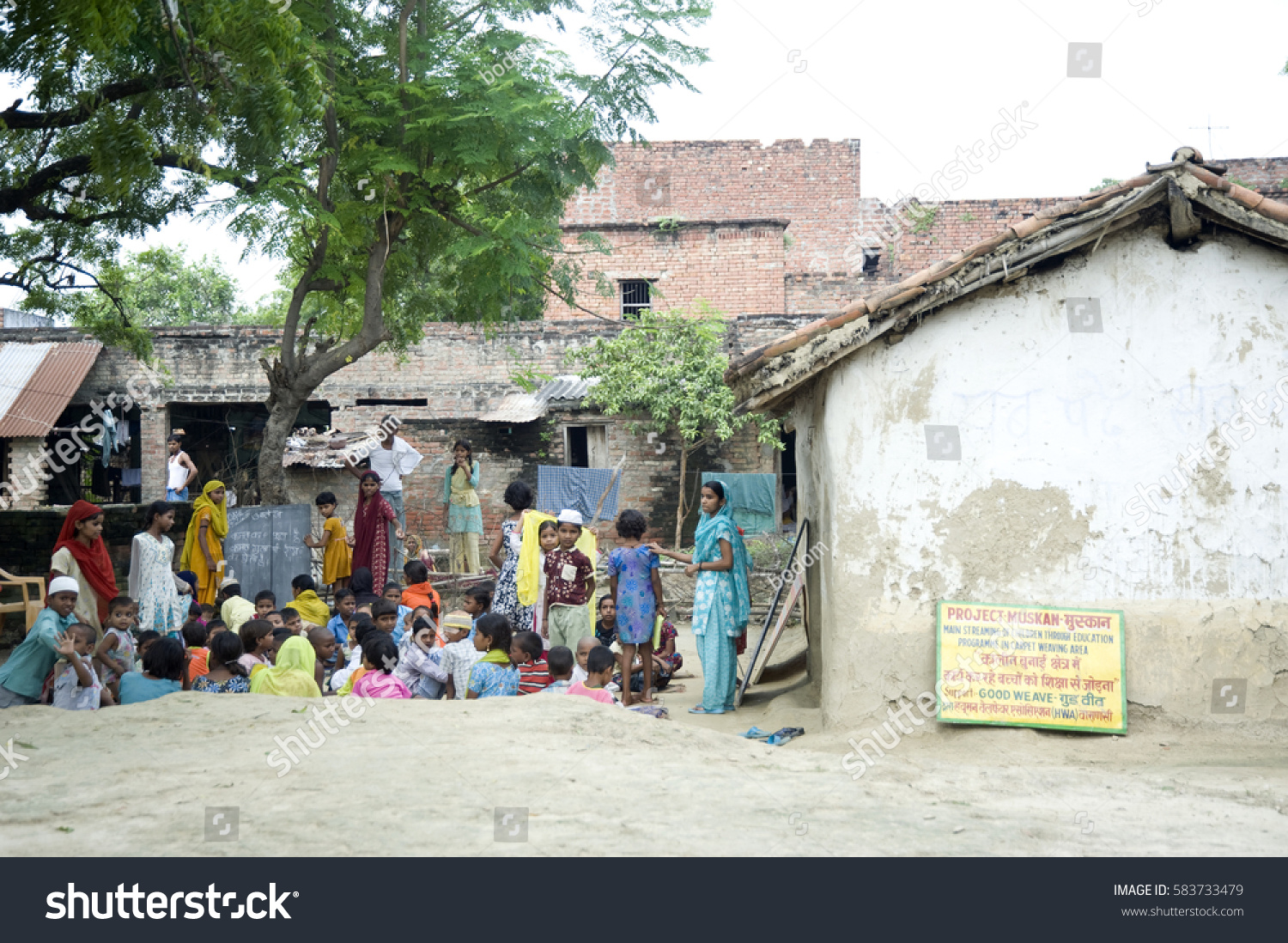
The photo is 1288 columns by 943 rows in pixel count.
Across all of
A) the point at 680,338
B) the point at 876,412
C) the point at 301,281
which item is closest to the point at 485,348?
the point at 680,338

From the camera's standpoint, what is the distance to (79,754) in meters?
5.19

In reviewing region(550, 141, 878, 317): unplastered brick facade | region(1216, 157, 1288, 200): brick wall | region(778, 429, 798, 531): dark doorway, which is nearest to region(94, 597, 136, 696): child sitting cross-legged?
region(778, 429, 798, 531): dark doorway

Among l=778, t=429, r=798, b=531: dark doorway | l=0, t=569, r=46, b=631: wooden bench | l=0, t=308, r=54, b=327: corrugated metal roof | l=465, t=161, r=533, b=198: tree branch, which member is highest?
l=0, t=308, r=54, b=327: corrugated metal roof

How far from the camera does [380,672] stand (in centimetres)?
657

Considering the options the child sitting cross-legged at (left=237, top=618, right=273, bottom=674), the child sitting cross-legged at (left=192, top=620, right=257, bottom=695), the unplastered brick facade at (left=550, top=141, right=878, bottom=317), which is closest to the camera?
the child sitting cross-legged at (left=192, top=620, right=257, bottom=695)

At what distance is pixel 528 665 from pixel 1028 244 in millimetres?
3976

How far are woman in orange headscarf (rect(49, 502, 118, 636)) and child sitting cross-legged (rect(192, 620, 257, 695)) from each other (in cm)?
162

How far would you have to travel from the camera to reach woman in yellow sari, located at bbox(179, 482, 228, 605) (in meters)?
9.62

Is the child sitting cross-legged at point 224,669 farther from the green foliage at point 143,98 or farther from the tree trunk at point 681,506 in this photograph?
the tree trunk at point 681,506

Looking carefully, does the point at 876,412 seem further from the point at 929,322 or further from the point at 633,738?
the point at 633,738

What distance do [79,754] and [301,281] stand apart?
761 centimetres

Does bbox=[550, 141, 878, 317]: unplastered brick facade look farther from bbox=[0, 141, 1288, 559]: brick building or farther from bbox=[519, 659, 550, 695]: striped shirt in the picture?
bbox=[519, 659, 550, 695]: striped shirt

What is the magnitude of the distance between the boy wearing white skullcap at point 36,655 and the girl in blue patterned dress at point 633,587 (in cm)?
355

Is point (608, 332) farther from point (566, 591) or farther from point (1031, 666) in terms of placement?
point (1031, 666)
